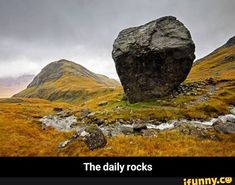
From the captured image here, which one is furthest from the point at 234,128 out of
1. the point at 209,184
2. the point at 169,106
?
the point at 209,184

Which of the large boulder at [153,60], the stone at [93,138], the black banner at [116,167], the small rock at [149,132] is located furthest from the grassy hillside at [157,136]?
the black banner at [116,167]

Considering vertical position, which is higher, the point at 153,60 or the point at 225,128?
the point at 153,60

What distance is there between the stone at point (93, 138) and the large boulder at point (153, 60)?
23604mm

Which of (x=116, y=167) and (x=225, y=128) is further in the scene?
(x=225, y=128)

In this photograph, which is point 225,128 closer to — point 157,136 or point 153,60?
point 157,136

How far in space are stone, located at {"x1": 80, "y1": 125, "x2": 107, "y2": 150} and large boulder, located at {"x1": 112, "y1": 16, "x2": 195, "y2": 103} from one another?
2360 centimetres

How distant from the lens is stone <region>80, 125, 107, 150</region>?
30.3 metres

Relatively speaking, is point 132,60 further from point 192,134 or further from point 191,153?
point 191,153

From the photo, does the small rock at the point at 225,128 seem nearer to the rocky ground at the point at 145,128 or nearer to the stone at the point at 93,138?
the rocky ground at the point at 145,128

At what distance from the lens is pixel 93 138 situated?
30812mm

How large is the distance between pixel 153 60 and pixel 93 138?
25914 mm

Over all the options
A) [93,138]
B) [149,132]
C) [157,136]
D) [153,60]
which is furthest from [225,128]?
[153,60]

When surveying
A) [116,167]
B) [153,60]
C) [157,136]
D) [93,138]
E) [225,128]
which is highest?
[153,60]

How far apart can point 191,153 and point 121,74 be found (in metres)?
30.5
